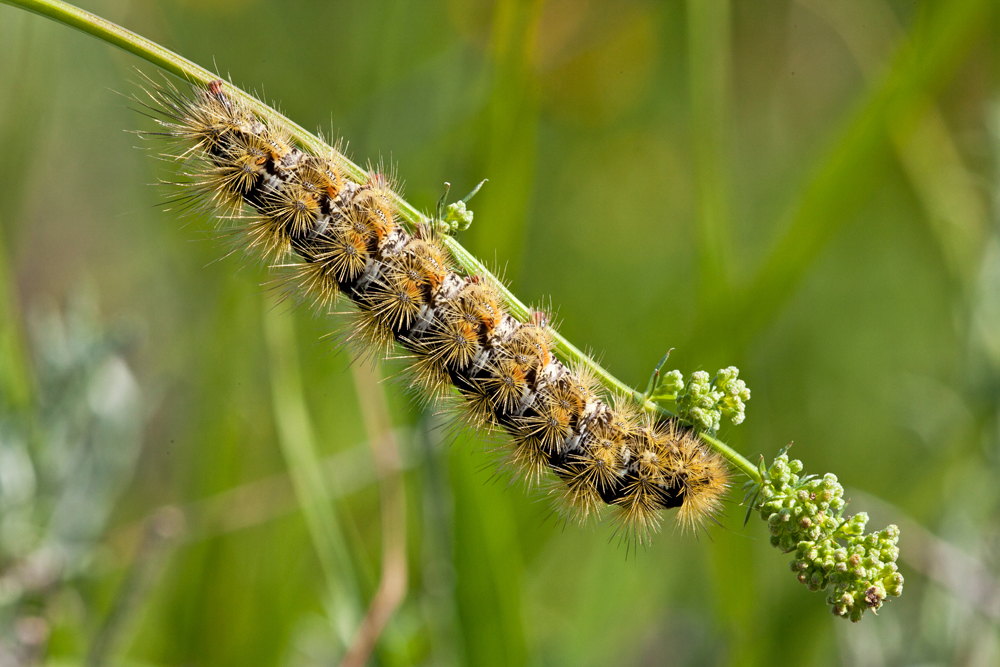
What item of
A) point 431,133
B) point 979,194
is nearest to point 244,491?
point 431,133

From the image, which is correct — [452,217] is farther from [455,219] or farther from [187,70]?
[187,70]

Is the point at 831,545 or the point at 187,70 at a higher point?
the point at 831,545

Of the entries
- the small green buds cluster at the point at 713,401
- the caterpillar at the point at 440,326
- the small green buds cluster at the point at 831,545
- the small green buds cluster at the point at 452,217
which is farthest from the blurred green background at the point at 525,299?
the small green buds cluster at the point at 831,545

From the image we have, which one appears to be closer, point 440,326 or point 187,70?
point 187,70

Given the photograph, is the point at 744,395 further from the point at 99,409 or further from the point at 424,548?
→ the point at 99,409

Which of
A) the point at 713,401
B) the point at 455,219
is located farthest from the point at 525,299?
the point at 713,401

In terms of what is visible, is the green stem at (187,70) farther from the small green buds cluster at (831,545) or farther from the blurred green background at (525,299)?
the blurred green background at (525,299)

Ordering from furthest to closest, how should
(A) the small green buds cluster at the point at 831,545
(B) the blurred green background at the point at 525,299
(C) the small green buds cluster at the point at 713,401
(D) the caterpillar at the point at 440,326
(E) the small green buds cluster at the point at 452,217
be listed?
(B) the blurred green background at the point at 525,299
(D) the caterpillar at the point at 440,326
(E) the small green buds cluster at the point at 452,217
(C) the small green buds cluster at the point at 713,401
(A) the small green buds cluster at the point at 831,545
